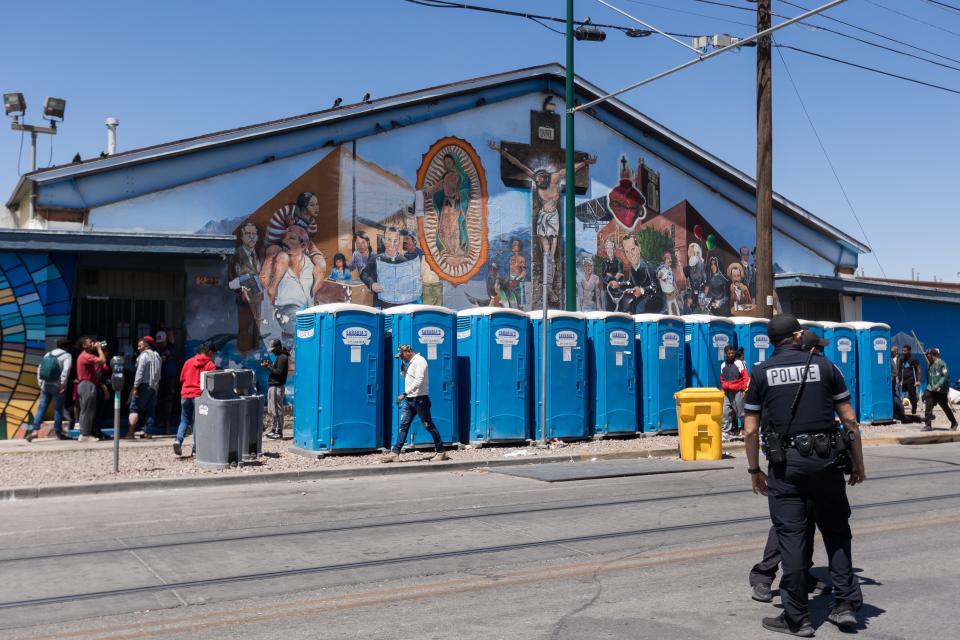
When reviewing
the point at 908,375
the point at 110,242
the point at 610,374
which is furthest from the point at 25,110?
the point at 908,375

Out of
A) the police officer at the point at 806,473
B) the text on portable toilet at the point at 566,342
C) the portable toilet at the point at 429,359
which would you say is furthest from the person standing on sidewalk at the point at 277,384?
the police officer at the point at 806,473

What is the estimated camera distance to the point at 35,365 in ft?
57.7

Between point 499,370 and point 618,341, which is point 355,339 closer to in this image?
point 499,370

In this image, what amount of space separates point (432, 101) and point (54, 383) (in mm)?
10400

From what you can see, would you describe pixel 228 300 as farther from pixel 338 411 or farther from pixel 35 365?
pixel 338 411

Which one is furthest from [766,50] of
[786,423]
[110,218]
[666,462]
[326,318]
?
[786,423]

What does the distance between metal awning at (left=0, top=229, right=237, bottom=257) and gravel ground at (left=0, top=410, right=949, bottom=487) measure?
3534 millimetres

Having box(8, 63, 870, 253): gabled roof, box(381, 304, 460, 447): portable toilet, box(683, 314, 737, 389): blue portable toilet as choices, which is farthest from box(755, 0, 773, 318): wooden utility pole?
box(381, 304, 460, 447): portable toilet

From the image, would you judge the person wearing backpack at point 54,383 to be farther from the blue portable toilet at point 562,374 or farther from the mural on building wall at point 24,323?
the blue portable toilet at point 562,374

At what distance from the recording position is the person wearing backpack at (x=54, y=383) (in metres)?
16.8

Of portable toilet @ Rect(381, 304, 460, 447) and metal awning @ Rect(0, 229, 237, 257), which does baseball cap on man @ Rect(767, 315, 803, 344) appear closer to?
portable toilet @ Rect(381, 304, 460, 447)

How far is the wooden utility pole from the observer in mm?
19234

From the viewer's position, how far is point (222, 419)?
13.9 metres

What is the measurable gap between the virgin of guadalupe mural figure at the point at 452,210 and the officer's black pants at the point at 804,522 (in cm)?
1660
